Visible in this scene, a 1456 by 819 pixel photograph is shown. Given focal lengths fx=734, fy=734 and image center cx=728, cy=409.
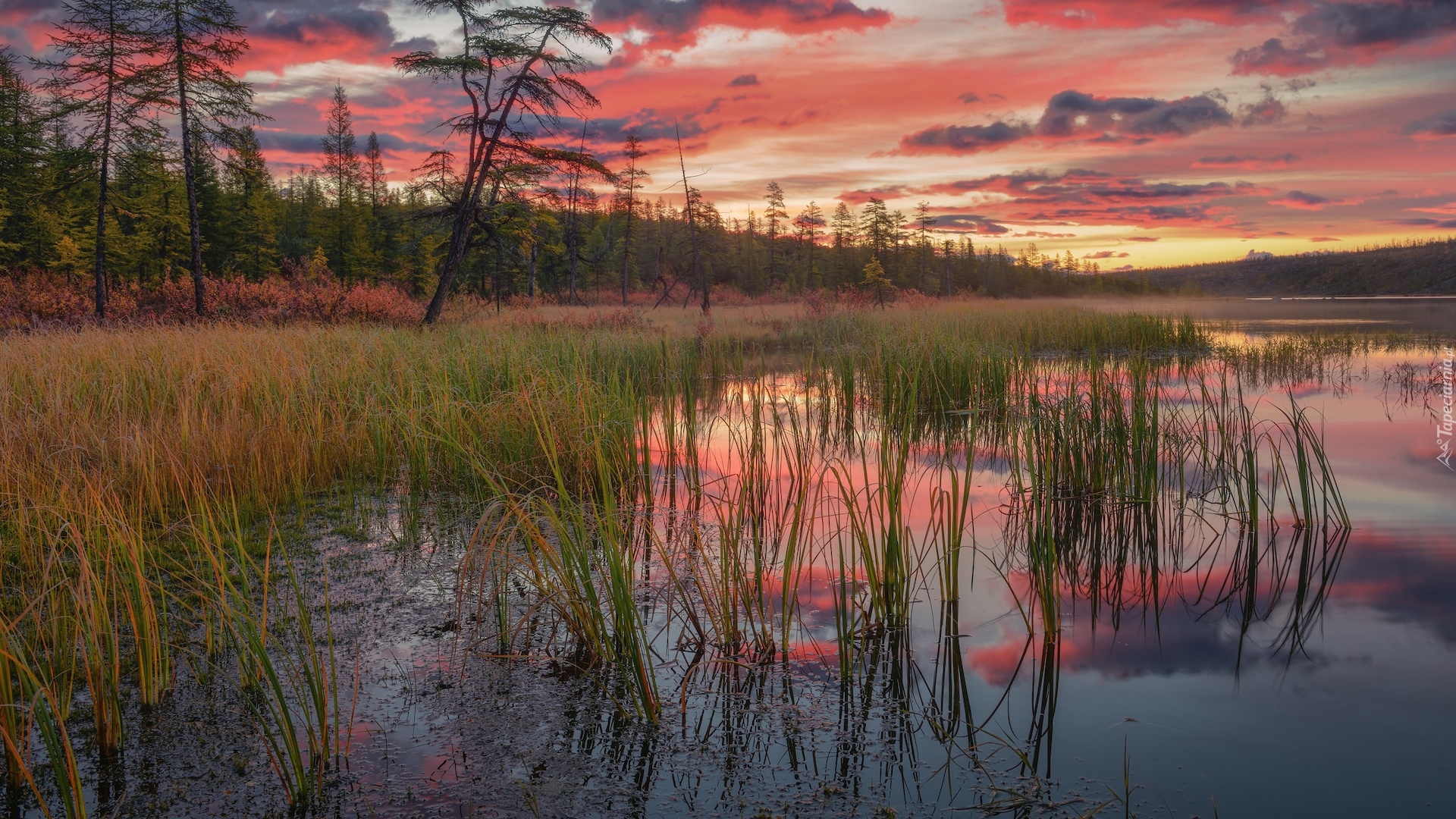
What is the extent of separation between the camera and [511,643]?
3172 mm

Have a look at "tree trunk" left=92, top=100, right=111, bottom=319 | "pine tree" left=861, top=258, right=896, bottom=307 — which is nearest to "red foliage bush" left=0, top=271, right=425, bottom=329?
"tree trunk" left=92, top=100, right=111, bottom=319

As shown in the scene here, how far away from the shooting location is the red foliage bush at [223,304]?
1902cm

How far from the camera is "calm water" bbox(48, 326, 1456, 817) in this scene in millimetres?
2439

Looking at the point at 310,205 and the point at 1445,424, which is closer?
the point at 1445,424

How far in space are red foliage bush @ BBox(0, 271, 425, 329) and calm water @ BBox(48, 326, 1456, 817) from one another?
17261 mm

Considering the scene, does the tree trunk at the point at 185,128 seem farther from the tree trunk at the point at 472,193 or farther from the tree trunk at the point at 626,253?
the tree trunk at the point at 626,253

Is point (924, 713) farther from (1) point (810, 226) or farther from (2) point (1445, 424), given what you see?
(1) point (810, 226)

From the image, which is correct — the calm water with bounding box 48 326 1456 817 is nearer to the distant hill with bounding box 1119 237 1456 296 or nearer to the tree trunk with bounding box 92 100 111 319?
the tree trunk with bounding box 92 100 111 319

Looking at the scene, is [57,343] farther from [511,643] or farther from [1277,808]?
[1277,808]

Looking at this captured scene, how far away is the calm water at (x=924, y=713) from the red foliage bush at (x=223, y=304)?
17261mm

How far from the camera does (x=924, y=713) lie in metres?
2.96

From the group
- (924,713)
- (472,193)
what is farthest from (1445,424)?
(472,193)

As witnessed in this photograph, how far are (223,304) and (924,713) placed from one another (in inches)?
943

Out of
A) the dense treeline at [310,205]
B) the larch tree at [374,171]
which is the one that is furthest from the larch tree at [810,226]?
the larch tree at [374,171]
